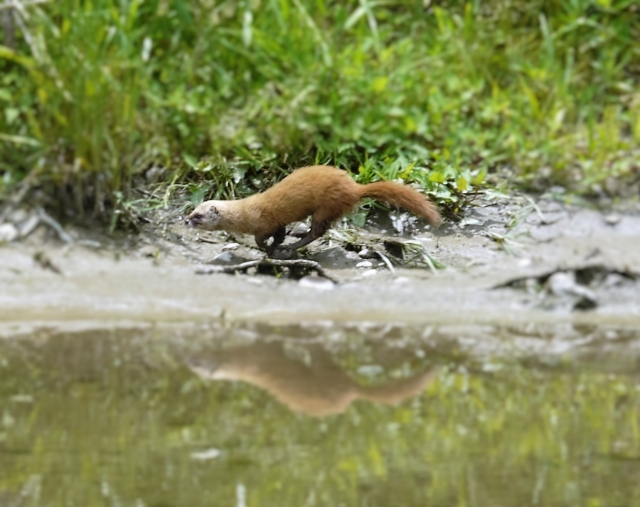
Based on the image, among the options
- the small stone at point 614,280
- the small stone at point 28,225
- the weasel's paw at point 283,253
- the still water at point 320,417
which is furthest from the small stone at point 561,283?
the small stone at point 28,225

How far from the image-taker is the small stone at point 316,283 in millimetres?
4348

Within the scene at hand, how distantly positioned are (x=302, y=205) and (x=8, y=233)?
1367 millimetres

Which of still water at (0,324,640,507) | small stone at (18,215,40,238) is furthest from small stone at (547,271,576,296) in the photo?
small stone at (18,215,40,238)

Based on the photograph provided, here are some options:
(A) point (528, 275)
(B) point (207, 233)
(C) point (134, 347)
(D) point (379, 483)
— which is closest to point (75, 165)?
(B) point (207, 233)

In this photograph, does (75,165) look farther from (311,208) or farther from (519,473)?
(519,473)

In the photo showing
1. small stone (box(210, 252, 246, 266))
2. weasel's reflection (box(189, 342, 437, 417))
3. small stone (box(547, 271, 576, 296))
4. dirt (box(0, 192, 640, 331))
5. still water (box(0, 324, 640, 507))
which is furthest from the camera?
small stone (box(210, 252, 246, 266))

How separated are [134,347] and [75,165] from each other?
128 cm

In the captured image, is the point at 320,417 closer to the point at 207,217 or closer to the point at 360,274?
the point at 360,274

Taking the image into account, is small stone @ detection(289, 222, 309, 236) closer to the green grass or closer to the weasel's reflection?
the green grass

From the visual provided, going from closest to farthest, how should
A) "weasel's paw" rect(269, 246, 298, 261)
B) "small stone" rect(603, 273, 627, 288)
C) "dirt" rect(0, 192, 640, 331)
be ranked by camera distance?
"dirt" rect(0, 192, 640, 331), "small stone" rect(603, 273, 627, 288), "weasel's paw" rect(269, 246, 298, 261)

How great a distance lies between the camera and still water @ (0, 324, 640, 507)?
2.54m

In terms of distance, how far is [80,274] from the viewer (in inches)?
173

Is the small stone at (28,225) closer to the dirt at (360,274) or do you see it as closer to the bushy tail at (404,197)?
the dirt at (360,274)

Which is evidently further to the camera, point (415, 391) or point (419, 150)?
point (419, 150)
